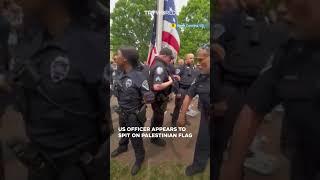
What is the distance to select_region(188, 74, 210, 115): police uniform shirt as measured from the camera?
179cm

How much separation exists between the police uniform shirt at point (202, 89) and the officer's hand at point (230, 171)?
0.91 ft

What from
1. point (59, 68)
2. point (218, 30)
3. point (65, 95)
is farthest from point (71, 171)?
point (218, 30)

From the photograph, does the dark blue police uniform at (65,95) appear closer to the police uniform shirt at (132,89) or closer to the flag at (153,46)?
the police uniform shirt at (132,89)

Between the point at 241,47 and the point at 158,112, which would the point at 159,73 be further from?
the point at 241,47

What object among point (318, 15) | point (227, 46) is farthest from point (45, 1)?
point (318, 15)

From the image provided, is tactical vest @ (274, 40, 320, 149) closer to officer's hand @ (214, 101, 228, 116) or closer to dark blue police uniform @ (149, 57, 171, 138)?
officer's hand @ (214, 101, 228, 116)

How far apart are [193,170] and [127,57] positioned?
1.96 feet

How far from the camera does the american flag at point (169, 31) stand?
174 cm

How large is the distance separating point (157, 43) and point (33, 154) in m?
0.79

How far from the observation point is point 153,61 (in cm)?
180

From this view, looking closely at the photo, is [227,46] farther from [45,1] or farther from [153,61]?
[45,1]

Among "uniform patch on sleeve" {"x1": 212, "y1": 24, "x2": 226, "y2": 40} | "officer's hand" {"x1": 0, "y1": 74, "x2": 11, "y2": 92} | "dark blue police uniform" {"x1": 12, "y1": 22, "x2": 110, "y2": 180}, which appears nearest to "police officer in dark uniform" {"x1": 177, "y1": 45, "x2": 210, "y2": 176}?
"uniform patch on sleeve" {"x1": 212, "y1": 24, "x2": 226, "y2": 40}

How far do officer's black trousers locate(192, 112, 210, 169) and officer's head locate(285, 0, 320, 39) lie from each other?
56 centimetres

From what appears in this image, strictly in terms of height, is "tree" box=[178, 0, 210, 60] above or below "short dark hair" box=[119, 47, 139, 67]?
above
